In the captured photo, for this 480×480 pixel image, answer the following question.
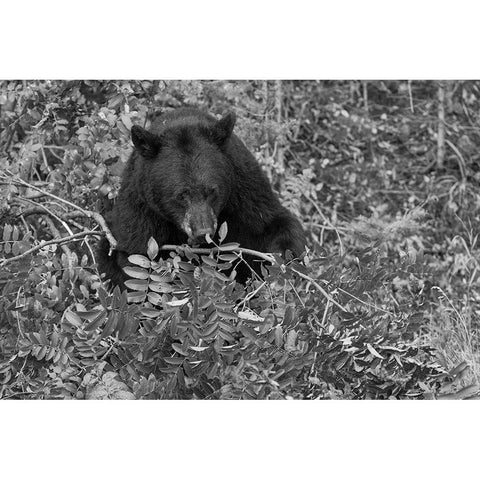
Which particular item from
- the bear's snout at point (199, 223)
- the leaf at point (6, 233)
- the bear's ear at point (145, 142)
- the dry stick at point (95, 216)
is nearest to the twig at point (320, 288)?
the bear's snout at point (199, 223)

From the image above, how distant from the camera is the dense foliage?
4.45 meters

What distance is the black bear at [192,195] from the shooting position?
16.4 ft

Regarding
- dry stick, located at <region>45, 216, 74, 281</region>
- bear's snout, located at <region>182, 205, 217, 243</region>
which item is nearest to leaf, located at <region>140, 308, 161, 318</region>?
bear's snout, located at <region>182, 205, 217, 243</region>

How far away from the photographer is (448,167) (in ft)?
30.5

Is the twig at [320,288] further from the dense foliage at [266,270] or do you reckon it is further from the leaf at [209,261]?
the leaf at [209,261]

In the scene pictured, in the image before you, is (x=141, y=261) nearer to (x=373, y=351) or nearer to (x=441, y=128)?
(x=373, y=351)

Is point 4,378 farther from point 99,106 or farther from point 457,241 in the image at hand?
point 457,241

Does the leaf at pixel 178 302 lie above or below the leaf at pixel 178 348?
above

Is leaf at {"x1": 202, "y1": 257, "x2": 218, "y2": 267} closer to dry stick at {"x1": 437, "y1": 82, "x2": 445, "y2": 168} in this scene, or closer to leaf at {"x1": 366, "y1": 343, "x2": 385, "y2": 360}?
leaf at {"x1": 366, "y1": 343, "x2": 385, "y2": 360}

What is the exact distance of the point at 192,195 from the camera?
195 inches

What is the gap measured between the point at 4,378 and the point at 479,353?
3135 millimetres

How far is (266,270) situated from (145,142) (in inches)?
40.4

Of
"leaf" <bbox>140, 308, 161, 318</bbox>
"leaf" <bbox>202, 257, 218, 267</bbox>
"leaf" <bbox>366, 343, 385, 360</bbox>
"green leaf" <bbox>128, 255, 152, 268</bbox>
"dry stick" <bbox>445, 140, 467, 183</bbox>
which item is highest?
"green leaf" <bbox>128, 255, 152, 268</bbox>

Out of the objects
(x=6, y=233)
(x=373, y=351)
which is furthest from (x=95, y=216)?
(x=373, y=351)
